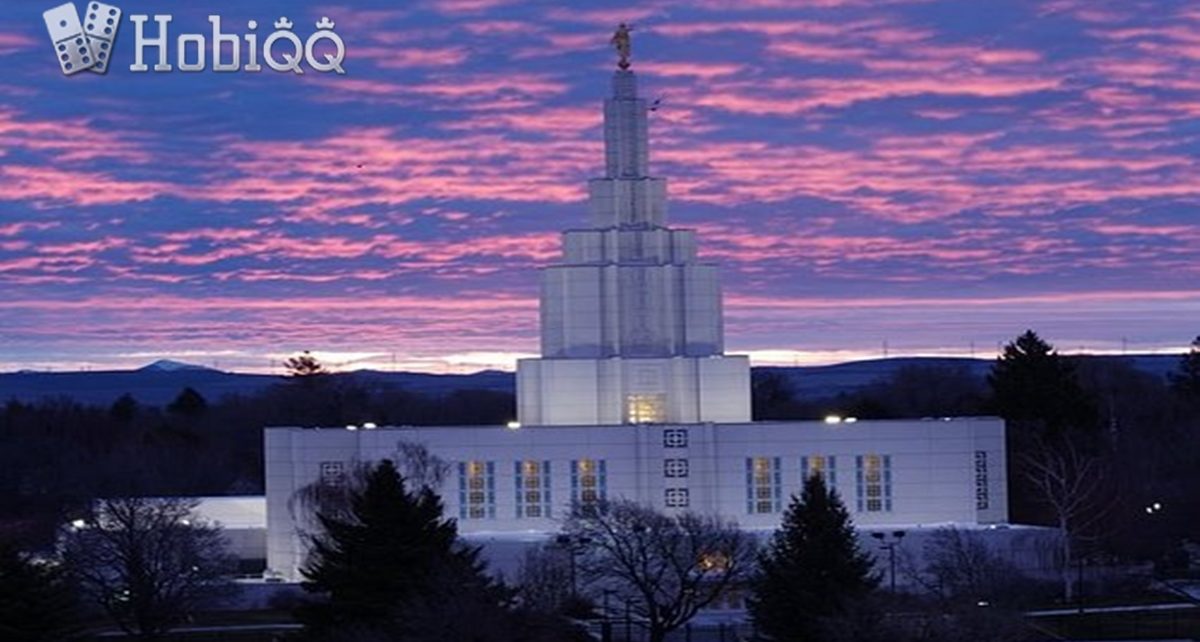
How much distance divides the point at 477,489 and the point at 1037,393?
2349cm

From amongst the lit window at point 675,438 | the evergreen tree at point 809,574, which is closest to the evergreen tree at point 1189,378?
the lit window at point 675,438

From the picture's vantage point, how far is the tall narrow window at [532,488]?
7350cm

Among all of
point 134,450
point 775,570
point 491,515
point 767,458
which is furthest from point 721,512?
point 134,450

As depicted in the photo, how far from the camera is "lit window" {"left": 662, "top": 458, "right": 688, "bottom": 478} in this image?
73.5 metres

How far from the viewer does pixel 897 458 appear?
242 ft

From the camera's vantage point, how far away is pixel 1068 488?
75.1m

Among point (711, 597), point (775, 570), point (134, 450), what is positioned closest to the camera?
point (775, 570)

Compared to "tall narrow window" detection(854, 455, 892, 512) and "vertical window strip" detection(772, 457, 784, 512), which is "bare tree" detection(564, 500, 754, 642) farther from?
"tall narrow window" detection(854, 455, 892, 512)

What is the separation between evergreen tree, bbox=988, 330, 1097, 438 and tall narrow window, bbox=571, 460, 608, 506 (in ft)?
64.2

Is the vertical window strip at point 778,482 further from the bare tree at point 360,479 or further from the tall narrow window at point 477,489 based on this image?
the bare tree at point 360,479

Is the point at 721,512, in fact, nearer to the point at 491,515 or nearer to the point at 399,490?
the point at 491,515

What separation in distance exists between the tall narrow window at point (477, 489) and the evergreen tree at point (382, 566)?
86.0 feet

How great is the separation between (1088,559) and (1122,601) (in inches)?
299

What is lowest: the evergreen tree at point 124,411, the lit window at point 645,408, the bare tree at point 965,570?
the bare tree at point 965,570
